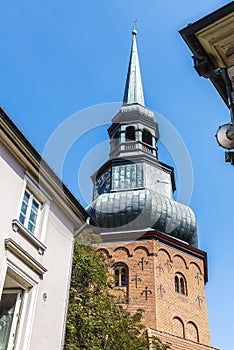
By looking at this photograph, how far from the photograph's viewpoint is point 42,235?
914cm

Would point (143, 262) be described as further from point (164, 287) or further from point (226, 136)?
point (226, 136)

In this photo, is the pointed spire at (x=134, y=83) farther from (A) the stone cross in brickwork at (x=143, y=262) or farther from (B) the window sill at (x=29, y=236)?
(B) the window sill at (x=29, y=236)

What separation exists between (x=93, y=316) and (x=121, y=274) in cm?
1091

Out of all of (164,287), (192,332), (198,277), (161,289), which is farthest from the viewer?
(198,277)

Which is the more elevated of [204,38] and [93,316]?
[204,38]

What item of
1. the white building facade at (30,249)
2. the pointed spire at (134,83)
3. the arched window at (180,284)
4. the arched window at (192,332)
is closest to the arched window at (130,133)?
the pointed spire at (134,83)

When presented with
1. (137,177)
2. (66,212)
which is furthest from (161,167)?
(66,212)

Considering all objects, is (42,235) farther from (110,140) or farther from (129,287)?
(110,140)

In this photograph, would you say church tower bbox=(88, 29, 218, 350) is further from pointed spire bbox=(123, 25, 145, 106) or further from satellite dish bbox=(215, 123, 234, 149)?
satellite dish bbox=(215, 123, 234, 149)

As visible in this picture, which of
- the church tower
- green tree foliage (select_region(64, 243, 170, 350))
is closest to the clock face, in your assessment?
the church tower

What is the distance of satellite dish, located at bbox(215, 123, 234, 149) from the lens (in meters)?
5.39

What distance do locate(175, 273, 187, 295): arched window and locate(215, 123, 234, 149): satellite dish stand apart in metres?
21.1

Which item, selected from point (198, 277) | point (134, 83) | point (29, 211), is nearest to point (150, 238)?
point (198, 277)

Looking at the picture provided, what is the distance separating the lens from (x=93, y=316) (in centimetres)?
1470
